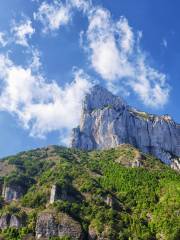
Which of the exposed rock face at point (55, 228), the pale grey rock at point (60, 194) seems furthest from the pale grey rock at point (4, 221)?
the pale grey rock at point (60, 194)

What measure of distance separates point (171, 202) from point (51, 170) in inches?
2349

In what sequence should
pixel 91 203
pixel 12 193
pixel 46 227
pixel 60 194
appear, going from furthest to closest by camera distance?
pixel 12 193 < pixel 91 203 < pixel 60 194 < pixel 46 227

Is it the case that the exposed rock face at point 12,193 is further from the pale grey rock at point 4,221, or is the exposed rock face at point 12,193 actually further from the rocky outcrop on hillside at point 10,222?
the rocky outcrop on hillside at point 10,222

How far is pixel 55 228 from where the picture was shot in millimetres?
131375

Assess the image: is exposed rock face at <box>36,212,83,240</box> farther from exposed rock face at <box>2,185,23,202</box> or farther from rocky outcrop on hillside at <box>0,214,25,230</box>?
exposed rock face at <box>2,185,23,202</box>

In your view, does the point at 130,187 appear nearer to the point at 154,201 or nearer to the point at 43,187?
the point at 154,201

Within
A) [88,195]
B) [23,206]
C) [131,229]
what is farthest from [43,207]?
[131,229]

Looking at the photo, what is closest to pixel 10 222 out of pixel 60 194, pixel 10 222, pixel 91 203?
pixel 10 222

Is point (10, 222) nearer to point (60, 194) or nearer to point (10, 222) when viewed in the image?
point (10, 222)

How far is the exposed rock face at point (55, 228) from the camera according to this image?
426 ft

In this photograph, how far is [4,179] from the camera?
18162 centimetres

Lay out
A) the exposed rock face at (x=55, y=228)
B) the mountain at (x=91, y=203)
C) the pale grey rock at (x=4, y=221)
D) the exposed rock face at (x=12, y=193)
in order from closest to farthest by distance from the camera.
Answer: the exposed rock face at (x=55, y=228)
the mountain at (x=91, y=203)
the pale grey rock at (x=4, y=221)
the exposed rock face at (x=12, y=193)

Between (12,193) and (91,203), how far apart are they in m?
35.3

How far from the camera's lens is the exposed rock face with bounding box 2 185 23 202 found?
17038cm
